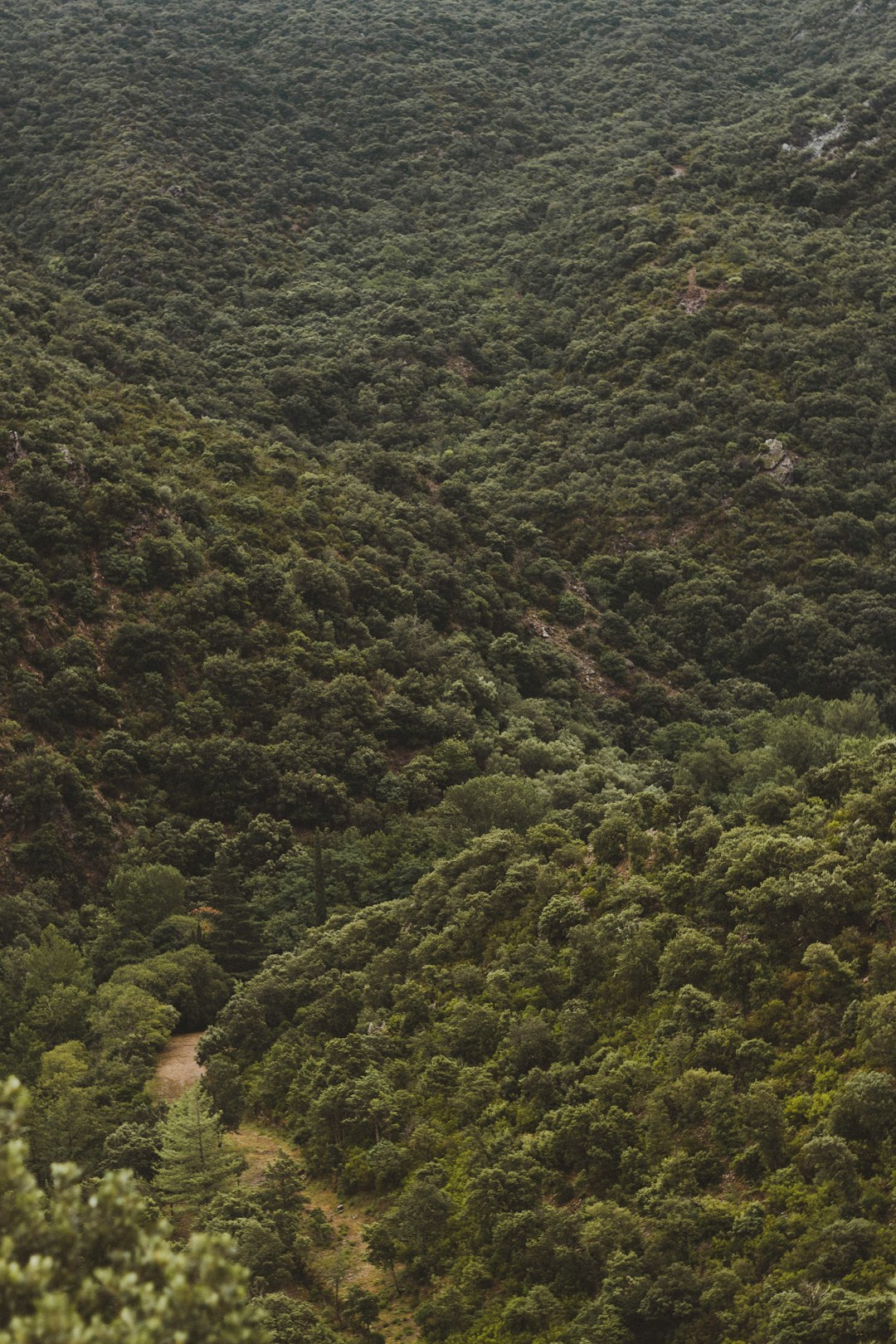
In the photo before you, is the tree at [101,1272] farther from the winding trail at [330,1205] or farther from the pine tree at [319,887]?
the pine tree at [319,887]

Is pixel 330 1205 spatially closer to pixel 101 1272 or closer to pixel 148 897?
pixel 101 1272

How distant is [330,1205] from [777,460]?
86.7 meters

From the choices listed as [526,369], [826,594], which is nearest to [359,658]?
[826,594]

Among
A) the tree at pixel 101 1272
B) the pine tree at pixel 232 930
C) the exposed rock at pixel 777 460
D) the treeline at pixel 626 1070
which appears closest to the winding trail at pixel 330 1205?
the treeline at pixel 626 1070

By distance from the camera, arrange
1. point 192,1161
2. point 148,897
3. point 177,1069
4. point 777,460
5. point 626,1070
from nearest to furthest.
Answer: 1. point 626,1070
2. point 192,1161
3. point 177,1069
4. point 148,897
5. point 777,460

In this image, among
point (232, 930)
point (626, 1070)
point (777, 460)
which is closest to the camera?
point (626, 1070)

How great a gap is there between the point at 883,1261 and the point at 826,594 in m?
82.2

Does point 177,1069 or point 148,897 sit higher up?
point 148,897

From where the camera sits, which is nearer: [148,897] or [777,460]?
[148,897]

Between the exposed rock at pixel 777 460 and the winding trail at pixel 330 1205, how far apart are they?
78.8m

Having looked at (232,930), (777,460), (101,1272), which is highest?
(777,460)

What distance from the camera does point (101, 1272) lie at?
524 inches

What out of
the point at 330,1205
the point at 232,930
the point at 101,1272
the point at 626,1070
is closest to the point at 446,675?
the point at 232,930

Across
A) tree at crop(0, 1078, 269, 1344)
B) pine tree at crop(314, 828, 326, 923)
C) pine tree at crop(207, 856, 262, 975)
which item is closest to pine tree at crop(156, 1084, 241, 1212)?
tree at crop(0, 1078, 269, 1344)
